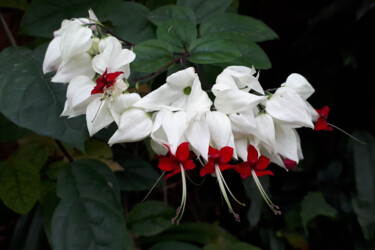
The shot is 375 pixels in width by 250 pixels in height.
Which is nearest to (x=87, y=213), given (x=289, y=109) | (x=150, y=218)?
(x=150, y=218)

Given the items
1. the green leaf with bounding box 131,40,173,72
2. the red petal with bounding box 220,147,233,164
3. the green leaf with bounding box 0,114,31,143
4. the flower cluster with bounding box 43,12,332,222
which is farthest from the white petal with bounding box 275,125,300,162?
the green leaf with bounding box 0,114,31,143

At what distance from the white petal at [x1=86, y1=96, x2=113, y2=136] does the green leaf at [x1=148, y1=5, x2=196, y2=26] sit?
0.29m

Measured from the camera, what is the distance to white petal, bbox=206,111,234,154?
1.87 feet

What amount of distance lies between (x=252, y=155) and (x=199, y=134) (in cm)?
8

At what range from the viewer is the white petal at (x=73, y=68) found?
645 mm

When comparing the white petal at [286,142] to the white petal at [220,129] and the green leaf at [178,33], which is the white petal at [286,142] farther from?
the green leaf at [178,33]

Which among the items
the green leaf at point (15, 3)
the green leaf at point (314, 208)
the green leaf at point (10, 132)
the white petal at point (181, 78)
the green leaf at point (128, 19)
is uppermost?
the white petal at point (181, 78)

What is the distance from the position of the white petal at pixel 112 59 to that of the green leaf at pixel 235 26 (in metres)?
0.24

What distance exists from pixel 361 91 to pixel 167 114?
1.07 m

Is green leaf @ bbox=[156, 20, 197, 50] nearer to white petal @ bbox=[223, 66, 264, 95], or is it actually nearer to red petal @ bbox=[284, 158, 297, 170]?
white petal @ bbox=[223, 66, 264, 95]

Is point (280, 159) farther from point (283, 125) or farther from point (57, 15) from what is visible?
point (57, 15)

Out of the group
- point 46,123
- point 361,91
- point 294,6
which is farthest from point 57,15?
point 361,91

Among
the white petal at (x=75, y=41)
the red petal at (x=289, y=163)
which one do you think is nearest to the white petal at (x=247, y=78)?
the red petal at (x=289, y=163)

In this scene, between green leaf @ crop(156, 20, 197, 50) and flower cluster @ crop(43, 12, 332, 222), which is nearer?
flower cluster @ crop(43, 12, 332, 222)
